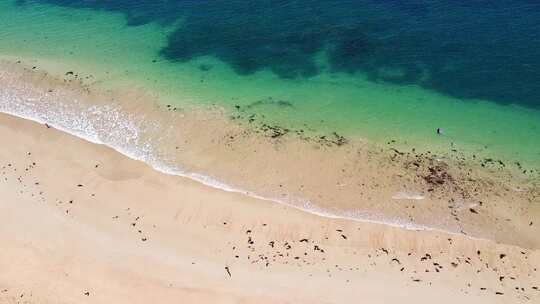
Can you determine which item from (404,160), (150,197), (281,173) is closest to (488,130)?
(404,160)

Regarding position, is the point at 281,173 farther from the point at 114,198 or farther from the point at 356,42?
the point at 356,42

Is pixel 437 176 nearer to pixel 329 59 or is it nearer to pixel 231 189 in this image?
pixel 231 189

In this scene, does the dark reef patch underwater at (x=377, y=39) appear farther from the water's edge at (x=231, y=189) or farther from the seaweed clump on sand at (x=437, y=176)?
the water's edge at (x=231, y=189)

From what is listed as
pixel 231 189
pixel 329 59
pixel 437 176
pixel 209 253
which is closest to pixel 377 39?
pixel 329 59

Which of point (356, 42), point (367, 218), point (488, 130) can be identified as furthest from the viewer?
point (356, 42)

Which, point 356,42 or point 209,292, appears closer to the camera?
point 209,292

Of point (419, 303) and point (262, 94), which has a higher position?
point (262, 94)

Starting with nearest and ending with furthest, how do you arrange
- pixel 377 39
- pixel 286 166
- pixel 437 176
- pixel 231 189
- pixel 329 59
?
pixel 231 189
pixel 437 176
pixel 286 166
pixel 329 59
pixel 377 39
